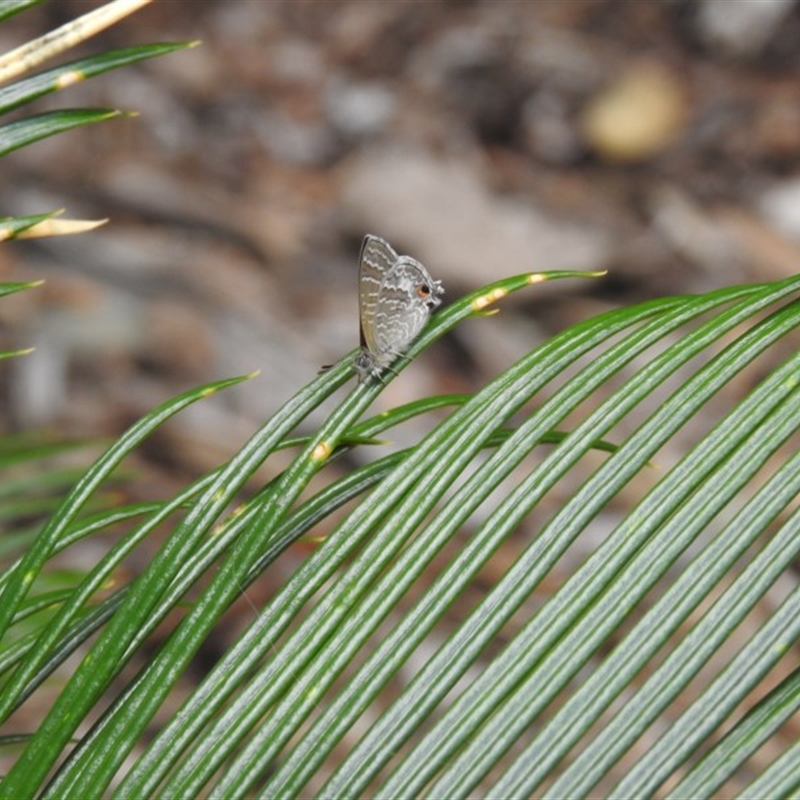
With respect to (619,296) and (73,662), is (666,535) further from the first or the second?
(619,296)

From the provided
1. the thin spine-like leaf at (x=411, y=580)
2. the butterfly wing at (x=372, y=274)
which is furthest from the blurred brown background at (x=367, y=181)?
the thin spine-like leaf at (x=411, y=580)

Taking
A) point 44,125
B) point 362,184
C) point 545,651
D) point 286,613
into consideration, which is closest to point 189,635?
point 286,613

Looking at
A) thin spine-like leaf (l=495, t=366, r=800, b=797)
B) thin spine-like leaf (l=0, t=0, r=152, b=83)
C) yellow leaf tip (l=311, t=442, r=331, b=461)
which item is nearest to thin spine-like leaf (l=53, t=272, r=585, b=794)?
yellow leaf tip (l=311, t=442, r=331, b=461)

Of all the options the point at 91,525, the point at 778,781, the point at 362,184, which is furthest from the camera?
the point at 362,184

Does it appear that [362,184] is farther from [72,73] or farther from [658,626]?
[658,626]

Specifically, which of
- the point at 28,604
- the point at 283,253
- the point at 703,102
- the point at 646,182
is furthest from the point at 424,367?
the point at 28,604

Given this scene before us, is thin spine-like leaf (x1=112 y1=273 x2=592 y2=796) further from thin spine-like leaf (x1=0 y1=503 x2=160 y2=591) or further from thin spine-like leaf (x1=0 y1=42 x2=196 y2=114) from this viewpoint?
thin spine-like leaf (x1=0 y1=42 x2=196 y2=114)
